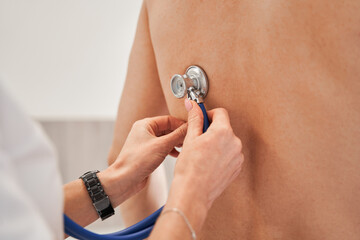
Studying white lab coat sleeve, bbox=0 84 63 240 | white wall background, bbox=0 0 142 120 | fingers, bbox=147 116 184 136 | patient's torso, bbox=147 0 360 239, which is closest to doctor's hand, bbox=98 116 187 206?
fingers, bbox=147 116 184 136

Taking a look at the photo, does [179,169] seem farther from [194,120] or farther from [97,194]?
[97,194]

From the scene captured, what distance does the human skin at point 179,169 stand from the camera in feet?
1.39

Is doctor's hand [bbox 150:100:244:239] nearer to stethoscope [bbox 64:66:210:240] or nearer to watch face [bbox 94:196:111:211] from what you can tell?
stethoscope [bbox 64:66:210:240]

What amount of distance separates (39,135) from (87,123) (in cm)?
128

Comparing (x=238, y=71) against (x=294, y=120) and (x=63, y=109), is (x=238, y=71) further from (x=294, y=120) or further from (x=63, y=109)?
(x=63, y=109)

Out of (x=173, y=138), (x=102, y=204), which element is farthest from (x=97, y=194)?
(x=173, y=138)

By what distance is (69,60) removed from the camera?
1369 millimetres

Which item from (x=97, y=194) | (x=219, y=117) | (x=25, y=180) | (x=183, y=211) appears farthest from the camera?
(x=97, y=194)

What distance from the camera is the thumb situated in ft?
1.69

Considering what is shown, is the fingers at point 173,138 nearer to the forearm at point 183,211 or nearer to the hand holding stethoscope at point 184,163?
the hand holding stethoscope at point 184,163

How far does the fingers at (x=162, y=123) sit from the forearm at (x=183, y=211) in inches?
8.8

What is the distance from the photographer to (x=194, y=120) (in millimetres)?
538

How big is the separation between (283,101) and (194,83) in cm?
16

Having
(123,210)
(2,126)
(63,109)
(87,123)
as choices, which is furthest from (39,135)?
(87,123)
